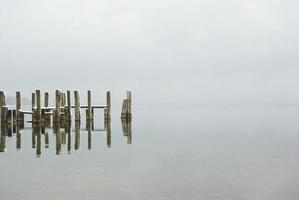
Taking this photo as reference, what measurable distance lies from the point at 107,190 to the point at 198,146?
13900mm

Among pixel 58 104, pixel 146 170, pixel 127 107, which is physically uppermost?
pixel 58 104

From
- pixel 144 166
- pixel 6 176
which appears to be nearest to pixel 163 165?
pixel 144 166

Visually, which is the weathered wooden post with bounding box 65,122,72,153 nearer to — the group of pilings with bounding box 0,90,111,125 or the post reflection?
the group of pilings with bounding box 0,90,111,125

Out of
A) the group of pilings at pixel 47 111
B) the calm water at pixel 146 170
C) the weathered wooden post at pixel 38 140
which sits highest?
the group of pilings at pixel 47 111

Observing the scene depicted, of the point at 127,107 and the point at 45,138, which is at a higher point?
the point at 127,107

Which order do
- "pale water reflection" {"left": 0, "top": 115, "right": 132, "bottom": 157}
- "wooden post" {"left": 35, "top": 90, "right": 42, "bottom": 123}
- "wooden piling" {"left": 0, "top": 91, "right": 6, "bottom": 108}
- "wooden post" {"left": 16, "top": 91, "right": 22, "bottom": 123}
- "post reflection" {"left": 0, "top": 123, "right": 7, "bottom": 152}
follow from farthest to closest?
"wooden post" {"left": 16, "top": 91, "right": 22, "bottom": 123} < "wooden piling" {"left": 0, "top": 91, "right": 6, "bottom": 108} < "wooden post" {"left": 35, "top": 90, "right": 42, "bottom": 123} < "post reflection" {"left": 0, "top": 123, "right": 7, "bottom": 152} < "pale water reflection" {"left": 0, "top": 115, "right": 132, "bottom": 157}

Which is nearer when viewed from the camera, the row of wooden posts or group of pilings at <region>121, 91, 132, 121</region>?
the row of wooden posts

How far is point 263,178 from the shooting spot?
17125mm

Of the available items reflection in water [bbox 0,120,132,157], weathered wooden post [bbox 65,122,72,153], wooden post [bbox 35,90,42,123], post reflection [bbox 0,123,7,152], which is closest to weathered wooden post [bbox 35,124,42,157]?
reflection in water [bbox 0,120,132,157]

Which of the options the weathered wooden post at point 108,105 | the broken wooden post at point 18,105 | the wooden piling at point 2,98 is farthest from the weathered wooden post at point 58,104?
the weathered wooden post at point 108,105

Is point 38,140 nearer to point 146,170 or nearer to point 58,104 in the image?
point 58,104

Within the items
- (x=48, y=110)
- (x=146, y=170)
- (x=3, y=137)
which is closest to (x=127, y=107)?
(x=48, y=110)

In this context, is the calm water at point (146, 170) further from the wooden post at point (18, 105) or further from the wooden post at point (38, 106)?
the wooden post at point (18, 105)

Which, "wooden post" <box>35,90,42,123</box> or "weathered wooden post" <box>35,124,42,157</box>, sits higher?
"wooden post" <box>35,90,42,123</box>
